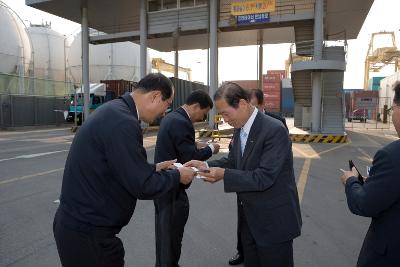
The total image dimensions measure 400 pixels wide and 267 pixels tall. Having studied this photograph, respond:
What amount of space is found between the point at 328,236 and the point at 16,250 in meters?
4.14

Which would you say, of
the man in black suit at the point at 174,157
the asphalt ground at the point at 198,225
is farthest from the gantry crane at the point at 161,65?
the man in black suit at the point at 174,157

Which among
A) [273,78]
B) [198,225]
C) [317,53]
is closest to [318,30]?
[317,53]

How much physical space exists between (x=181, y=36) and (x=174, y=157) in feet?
75.3

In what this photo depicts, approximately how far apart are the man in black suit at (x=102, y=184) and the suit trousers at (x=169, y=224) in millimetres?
1238

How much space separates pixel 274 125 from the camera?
2.60m

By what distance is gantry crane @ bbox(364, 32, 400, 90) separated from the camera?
43375mm

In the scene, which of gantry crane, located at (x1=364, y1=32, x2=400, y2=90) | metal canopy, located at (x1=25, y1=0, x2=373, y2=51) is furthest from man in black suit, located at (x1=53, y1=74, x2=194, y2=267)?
gantry crane, located at (x1=364, y1=32, x2=400, y2=90)

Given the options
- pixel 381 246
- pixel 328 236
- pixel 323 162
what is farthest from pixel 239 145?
pixel 323 162

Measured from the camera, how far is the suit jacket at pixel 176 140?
11.8ft

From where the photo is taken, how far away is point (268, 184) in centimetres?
248

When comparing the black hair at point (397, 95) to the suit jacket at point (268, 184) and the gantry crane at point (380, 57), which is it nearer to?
the suit jacket at point (268, 184)

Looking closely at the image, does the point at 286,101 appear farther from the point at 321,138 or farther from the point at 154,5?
the point at 321,138

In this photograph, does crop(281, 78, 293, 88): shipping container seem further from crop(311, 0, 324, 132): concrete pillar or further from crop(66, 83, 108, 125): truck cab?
crop(311, 0, 324, 132): concrete pillar

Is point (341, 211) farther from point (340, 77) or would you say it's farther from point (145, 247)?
point (340, 77)
